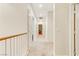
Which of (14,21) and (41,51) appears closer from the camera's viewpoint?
(14,21)

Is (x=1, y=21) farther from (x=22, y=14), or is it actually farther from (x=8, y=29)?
(x=22, y=14)

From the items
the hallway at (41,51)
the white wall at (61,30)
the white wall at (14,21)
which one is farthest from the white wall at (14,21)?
the white wall at (61,30)

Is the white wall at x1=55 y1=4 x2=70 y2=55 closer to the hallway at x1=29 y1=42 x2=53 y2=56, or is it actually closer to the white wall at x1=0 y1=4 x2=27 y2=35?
the hallway at x1=29 y1=42 x2=53 y2=56

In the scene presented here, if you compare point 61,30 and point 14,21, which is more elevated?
point 14,21

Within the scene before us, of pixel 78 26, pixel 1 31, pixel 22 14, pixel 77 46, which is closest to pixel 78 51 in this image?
pixel 77 46

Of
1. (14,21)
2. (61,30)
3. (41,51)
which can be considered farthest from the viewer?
(41,51)

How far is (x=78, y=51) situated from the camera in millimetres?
3639

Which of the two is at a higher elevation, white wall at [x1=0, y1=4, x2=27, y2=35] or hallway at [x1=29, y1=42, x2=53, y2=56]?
white wall at [x1=0, y1=4, x2=27, y2=35]

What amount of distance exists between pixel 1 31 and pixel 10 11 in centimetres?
64

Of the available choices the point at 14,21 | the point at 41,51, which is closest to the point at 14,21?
the point at 14,21

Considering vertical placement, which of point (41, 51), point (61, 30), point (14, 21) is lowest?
point (41, 51)

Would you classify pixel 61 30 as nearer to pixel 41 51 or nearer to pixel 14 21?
pixel 14 21

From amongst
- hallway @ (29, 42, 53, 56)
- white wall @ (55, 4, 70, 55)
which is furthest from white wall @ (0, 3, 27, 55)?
white wall @ (55, 4, 70, 55)

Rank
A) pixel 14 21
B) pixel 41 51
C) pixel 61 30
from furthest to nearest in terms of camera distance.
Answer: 1. pixel 41 51
2. pixel 14 21
3. pixel 61 30
